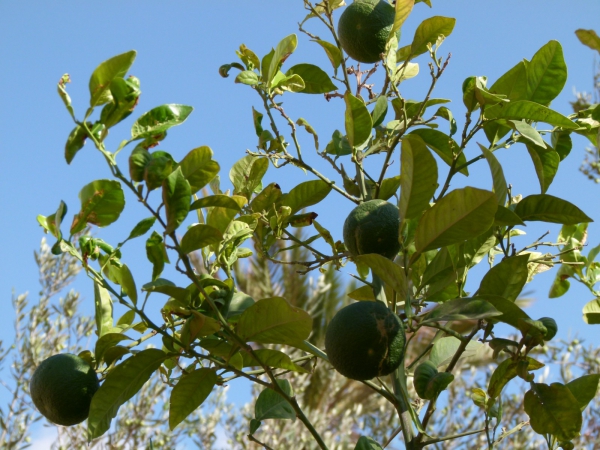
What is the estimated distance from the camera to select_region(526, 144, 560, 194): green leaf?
1.21 m

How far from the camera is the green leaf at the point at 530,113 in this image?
1.16 metres

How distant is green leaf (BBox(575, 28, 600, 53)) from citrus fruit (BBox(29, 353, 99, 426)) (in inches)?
44.3

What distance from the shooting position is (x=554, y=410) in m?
1.06

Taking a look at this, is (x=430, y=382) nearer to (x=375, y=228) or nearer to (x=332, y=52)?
(x=375, y=228)

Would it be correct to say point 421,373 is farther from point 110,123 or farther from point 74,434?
point 74,434

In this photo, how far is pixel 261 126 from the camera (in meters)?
1.60

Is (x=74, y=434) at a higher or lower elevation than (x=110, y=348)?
higher

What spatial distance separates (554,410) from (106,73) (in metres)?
0.92

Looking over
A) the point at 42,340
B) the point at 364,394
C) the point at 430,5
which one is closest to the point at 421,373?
the point at 430,5

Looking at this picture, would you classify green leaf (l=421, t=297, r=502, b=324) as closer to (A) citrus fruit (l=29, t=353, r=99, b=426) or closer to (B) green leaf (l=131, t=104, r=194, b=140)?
(B) green leaf (l=131, t=104, r=194, b=140)

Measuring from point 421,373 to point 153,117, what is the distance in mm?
640

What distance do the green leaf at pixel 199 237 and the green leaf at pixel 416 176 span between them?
12.7 inches

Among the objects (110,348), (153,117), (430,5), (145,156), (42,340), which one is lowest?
(110,348)

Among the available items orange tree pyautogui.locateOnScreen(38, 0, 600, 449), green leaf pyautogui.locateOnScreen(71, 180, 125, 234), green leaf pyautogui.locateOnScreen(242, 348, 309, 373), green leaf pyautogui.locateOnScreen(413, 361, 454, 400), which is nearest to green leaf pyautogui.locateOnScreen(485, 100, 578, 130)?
orange tree pyautogui.locateOnScreen(38, 0, 600, 449)
